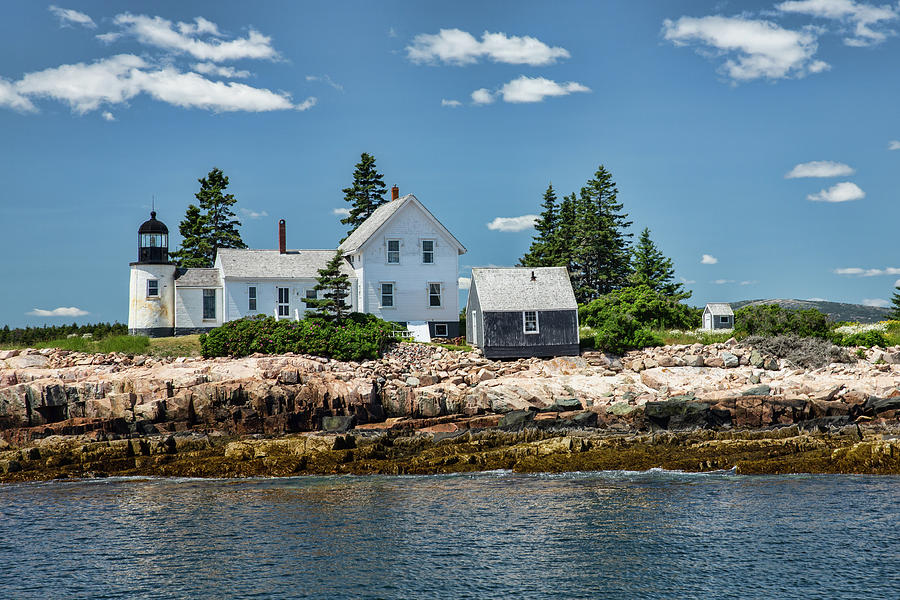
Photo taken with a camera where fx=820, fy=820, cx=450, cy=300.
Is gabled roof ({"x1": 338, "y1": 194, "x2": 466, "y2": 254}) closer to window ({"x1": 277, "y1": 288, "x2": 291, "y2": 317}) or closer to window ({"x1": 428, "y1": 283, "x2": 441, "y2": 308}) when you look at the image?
window ({"x1": 428, "y1": 283, "x2": 441, "y2": 308})

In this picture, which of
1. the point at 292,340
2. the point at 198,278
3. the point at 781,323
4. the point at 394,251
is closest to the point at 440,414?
the point at 292,340

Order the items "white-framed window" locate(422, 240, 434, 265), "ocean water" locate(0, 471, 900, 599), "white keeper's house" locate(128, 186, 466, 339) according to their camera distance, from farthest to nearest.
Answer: "white-framed window" locate(422, 240, 434, 265), "white keeper's house" locate(128, 186, 466, 339), "ocean water" locate(0, 471, 900, 599)

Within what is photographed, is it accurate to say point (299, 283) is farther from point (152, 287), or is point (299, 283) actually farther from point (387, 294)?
point (152, 287)

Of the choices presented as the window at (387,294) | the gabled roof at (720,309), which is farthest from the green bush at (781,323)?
the window at (387,294)

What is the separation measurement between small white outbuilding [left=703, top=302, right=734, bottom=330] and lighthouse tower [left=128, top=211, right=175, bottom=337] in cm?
3621

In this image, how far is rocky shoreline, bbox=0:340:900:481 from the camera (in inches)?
1051

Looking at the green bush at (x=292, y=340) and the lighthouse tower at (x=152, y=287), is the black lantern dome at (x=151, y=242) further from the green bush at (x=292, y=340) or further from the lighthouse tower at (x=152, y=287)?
the green bush at (x=292, y=340)

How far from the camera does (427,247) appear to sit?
48.3 meters

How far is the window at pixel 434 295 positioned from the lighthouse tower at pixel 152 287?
14713 mm

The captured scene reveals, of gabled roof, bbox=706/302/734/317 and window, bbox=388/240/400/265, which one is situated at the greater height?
window, bbox=388/240/400/265

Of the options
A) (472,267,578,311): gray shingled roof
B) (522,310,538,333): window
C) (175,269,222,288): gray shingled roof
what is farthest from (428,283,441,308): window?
(175,269,222,288): gray shingled roof

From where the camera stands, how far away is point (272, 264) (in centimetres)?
4875

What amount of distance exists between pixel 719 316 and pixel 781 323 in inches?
571

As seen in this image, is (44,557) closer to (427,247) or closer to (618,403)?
(618,403)
